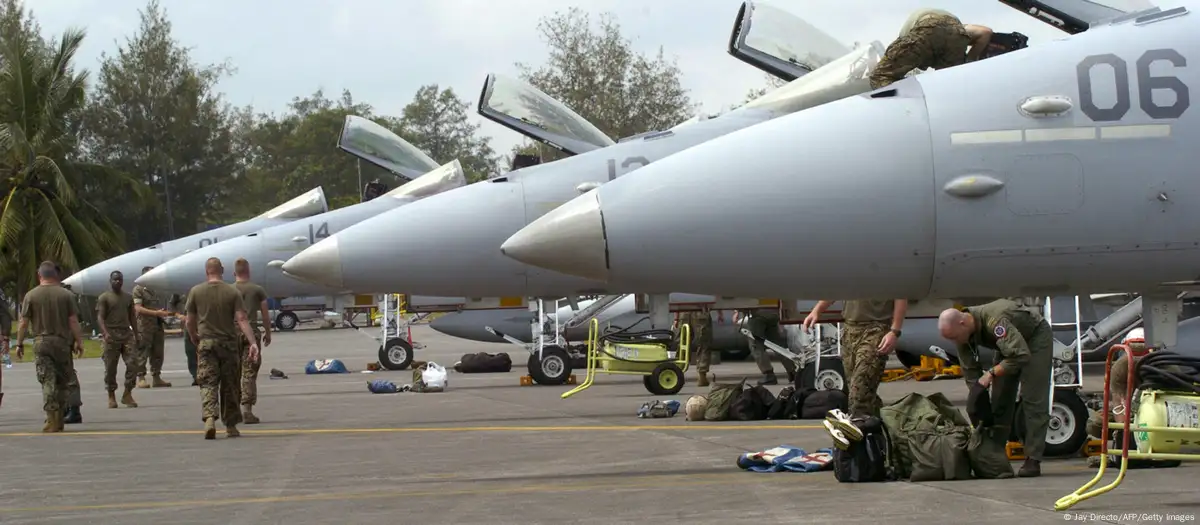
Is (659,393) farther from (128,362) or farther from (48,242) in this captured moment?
(48,242)

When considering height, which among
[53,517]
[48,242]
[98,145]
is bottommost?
[53,517]

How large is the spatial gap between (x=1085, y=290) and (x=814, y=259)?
68.4 inches

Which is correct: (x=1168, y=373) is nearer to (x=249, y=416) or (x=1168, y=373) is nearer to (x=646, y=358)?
(x=249, y=416)

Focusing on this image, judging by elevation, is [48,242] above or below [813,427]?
above

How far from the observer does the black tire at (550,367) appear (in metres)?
19.8

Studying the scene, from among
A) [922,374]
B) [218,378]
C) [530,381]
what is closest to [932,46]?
[218,378]

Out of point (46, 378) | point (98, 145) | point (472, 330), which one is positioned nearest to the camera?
point (46, 378)

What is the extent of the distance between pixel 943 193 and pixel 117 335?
42.1ft

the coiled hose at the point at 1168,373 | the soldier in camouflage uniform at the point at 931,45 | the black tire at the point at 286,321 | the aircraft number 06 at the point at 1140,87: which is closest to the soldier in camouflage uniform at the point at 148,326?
the soldier in camouflage uniform at the point at 931,45

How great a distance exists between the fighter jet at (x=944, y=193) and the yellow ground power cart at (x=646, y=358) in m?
8.68

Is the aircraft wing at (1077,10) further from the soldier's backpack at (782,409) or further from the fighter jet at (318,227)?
the fighter jet at (318,227)

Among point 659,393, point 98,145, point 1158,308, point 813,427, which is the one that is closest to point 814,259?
point 1158,308

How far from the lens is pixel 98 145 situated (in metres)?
63.3

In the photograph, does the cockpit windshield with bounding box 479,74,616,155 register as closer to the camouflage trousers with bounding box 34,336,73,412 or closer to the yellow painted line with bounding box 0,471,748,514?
the camouflage trousers with bounding box 34,336,73,412
